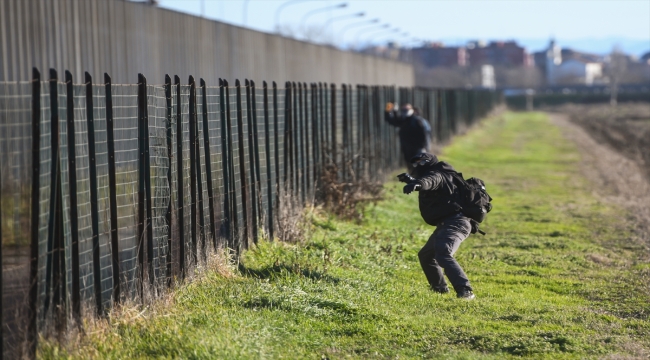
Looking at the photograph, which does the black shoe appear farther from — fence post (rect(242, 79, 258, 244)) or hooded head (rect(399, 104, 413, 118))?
hooded head (rect(399, 104, 413, 118))

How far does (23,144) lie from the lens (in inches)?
239

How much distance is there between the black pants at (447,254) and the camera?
8711 millimetres

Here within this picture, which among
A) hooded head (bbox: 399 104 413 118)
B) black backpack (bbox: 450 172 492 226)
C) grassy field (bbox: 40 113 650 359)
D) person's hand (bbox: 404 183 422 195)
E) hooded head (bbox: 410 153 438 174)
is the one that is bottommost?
grassy field (bbox: 40 113 650 359)

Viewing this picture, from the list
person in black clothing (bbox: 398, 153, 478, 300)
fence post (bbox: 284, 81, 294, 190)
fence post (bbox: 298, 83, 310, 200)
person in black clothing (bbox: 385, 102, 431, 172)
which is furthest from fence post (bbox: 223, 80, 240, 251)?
person in black clothing (bbox: 385, 102, 431, 172)

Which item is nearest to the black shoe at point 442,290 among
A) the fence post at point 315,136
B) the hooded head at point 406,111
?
the fence post at point 315,136

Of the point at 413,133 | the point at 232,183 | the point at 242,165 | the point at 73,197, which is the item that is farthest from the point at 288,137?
the point at 73,197

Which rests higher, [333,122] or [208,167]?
[333,122]

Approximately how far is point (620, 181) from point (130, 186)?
53.5 feet

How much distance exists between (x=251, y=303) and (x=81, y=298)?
1607 mm

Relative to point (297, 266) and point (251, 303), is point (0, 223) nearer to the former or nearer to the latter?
point (251, 303)

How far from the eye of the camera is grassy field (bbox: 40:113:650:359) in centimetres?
677

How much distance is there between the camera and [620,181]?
73.0 ft

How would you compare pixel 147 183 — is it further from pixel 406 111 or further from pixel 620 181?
pixel 620 181

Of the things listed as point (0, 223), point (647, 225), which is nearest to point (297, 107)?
point (647, 225)
